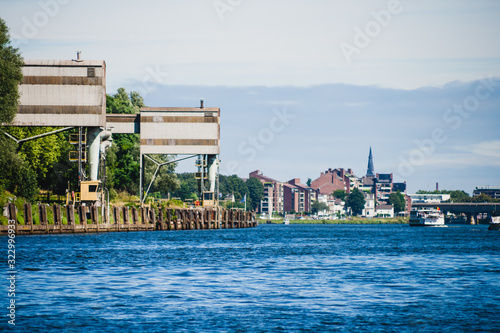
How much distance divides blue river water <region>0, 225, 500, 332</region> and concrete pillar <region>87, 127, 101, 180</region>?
26027mm

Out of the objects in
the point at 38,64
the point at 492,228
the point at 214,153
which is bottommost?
the point at 492,228

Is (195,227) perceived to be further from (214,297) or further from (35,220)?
(214,297)

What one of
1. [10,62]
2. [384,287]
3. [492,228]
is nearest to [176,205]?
[10,62]

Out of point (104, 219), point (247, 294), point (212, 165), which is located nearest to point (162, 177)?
point (212, 165)

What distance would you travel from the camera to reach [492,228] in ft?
403

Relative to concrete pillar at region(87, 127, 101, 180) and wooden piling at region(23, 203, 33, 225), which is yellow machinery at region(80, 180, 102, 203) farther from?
wooden piling at region(23, 203, 33, 225)

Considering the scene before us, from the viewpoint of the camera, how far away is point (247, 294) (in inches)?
1048

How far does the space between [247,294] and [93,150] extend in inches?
1828

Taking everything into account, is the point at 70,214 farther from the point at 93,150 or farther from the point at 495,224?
the point at 495,224

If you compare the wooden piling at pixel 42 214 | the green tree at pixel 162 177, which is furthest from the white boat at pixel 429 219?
the wooden piling at pixel 42 214

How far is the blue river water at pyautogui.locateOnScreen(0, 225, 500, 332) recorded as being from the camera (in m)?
20.6

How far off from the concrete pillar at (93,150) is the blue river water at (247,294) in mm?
26027

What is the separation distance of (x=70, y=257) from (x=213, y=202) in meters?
55.5

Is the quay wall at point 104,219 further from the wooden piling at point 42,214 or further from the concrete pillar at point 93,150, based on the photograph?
the concrete pillar at point 93,150
